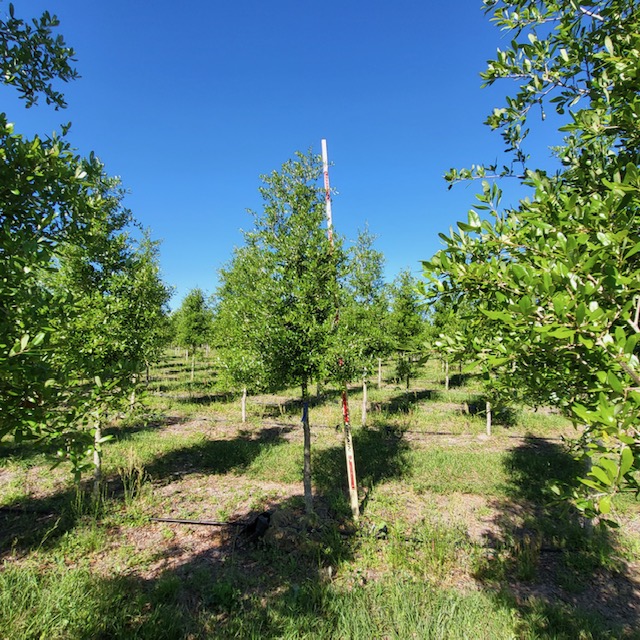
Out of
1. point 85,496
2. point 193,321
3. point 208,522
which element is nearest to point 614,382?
point 208,522

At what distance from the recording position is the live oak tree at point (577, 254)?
1.64 m

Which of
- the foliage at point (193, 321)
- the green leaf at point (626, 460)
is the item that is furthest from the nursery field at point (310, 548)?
the foliage at point (193, 321)

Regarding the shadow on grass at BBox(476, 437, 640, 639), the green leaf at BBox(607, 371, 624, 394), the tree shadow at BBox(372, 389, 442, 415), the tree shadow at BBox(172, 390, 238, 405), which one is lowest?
the shadow on grass at BBox(476, 437, 640, 639)

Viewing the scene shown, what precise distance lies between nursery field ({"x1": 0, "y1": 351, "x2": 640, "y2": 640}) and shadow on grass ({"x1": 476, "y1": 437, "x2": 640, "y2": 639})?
3cm

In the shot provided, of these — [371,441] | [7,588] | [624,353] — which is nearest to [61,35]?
[624,353]

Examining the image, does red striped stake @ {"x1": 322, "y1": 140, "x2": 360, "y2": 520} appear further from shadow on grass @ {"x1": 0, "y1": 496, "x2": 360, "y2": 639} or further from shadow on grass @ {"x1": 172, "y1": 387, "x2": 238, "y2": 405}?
shadow on grass @ {"x1": 172, "y1": 387, "x2": 238, "y2": 405}

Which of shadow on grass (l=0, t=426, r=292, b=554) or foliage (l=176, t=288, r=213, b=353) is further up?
foliage (l=176, t=288, r=213, b=353)

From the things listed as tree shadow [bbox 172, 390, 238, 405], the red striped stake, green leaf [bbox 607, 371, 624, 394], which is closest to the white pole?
the red striped stake

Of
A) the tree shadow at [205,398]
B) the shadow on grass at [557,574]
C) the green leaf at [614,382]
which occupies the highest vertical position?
the green leaf at [614,382]

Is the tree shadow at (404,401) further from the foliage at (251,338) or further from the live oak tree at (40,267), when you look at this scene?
the live oak tree at (40,267)

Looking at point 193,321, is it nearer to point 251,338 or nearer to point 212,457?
point 212,457

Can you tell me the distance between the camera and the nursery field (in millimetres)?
4520

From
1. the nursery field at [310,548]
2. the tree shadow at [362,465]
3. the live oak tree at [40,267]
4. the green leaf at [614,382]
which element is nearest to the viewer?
the green leaf at [614,382]

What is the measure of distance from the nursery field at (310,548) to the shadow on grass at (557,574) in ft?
0.09
